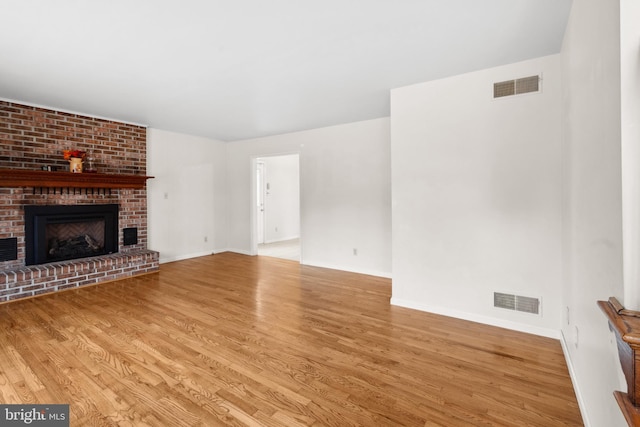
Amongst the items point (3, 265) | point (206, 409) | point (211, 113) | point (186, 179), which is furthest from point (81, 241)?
point (206, 409)

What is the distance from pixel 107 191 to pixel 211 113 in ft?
6.75

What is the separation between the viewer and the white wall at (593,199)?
1.13m

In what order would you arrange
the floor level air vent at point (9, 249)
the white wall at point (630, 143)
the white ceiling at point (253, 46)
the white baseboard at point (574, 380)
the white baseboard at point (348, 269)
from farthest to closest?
the white baseboard at point (348, 269), the floor level air vent at point (9, 249), the white ceiling at point (253, 46), the white baseboard at point (574, 380), the white wall at point (630, 143)

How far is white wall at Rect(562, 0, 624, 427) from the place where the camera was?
1131 millimetres

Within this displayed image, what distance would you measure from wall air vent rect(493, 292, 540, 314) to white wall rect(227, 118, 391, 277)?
6.12 feet

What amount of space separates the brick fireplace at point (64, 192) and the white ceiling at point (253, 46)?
1.38 ft

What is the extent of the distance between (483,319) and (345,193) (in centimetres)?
275

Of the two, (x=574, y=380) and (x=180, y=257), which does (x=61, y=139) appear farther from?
(x=574, y=380)

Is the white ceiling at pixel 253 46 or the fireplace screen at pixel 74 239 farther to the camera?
the fireplace screen at pixel 74 239

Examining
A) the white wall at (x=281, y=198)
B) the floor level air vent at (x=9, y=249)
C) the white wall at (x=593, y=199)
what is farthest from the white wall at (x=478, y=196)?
the white wall at (x=281, y=198)

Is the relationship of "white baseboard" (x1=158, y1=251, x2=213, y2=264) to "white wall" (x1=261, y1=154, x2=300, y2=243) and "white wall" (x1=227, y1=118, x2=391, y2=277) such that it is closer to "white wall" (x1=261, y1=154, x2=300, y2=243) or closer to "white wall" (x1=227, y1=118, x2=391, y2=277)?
"white wall" (x1=261, y1=154, x2=300, y2=243)

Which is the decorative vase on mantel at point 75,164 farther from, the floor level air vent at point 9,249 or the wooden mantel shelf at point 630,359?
the wooden mantel shelf at point 630,359

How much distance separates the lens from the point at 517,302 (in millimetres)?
2781

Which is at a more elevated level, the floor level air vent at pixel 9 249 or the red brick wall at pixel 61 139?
the red brick wall at pixel 61 139
